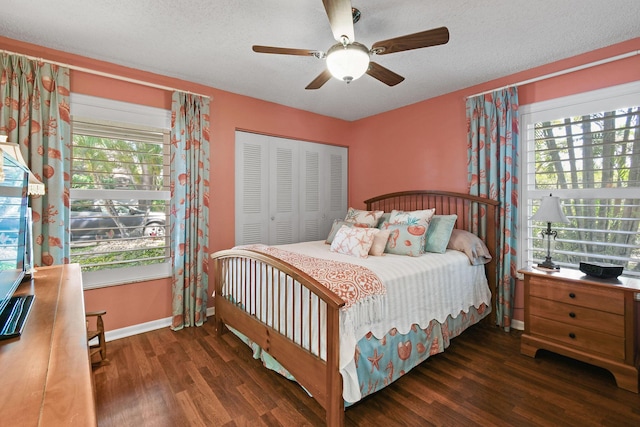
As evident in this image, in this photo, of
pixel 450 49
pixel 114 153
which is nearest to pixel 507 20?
pixel 450 49

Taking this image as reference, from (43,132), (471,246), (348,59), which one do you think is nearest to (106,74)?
(43,132)

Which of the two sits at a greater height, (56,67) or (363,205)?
(56,67)

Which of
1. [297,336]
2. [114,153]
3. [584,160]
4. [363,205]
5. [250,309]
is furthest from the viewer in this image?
[363,205]

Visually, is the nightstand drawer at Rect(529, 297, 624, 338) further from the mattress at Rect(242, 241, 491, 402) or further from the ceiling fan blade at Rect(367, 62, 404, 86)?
the ceiling fan blade at Rect(367, 62, 404, 86)

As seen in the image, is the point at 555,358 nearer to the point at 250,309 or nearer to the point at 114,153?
the point at 250,309

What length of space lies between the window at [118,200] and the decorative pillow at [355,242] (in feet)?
5.88

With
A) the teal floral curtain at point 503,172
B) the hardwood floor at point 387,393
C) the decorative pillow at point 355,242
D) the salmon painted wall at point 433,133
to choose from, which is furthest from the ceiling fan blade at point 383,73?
the hardwood floor at point 387,393

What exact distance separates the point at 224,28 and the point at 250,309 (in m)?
2.15

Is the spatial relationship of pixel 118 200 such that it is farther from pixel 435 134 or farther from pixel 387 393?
pixel 435 134

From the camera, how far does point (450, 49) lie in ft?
8.09

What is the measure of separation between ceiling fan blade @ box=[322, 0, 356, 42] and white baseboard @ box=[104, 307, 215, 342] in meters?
3.04

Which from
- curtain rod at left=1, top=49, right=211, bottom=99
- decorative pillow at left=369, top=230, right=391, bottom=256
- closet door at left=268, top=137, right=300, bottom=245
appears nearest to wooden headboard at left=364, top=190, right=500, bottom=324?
decorative pillow at left=369, top=230, right=391, bottom=256

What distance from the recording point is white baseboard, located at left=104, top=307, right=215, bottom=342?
276cm

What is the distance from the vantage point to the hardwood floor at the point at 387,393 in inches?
68.8
